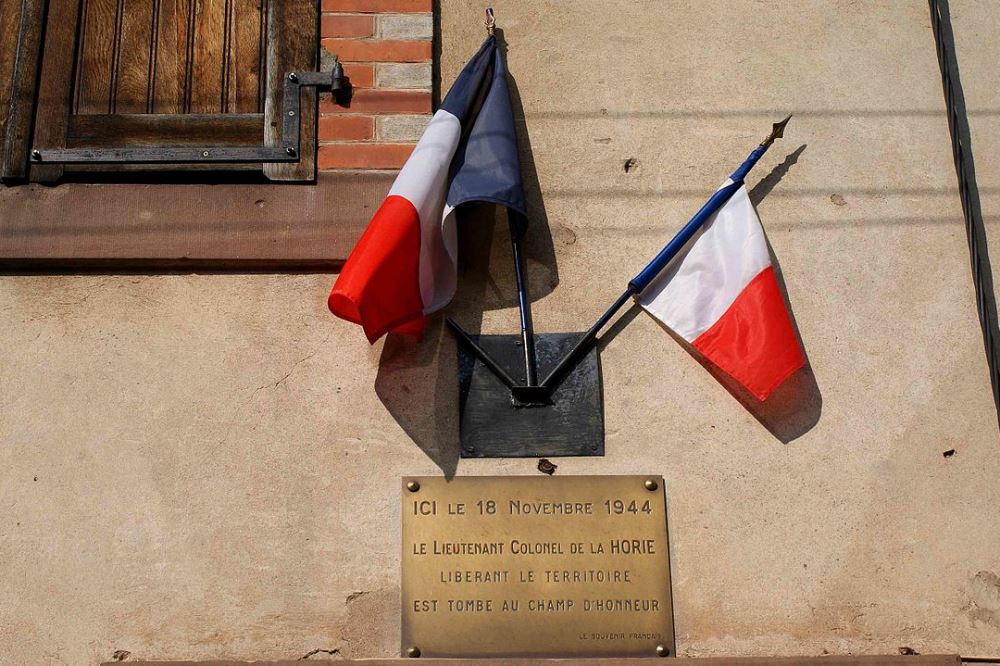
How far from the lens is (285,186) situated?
3.28 metres

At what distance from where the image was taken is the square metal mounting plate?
3070 mm

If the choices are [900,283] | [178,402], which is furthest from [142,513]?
[900,283]

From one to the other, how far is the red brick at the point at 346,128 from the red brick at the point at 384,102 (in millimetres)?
29

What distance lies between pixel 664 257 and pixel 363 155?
1.02 m

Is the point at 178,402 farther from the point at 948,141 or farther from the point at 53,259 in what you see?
the point at 948,141

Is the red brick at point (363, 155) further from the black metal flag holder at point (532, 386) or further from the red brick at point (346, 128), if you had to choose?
the black metal flag holder at point (532, 386)

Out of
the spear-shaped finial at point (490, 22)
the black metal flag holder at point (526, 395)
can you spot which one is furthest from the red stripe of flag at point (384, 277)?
the spear-shaped finial at point (490, 22)

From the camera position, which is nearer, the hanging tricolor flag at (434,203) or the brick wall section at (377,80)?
the hanging tricolor flag at (434,203)

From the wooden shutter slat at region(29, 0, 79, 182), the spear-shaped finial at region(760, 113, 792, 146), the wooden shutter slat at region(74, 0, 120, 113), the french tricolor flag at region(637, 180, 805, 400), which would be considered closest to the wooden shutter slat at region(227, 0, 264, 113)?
the wooden shutter slat at region(74, 0, 120, 113)

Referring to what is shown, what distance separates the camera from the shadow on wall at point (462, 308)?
311 centimetres

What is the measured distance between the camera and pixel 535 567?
2938 mm

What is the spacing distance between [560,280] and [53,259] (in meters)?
1.57

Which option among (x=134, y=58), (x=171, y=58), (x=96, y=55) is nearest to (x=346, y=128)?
(x=171, y=58)

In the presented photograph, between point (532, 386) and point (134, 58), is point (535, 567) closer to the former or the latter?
point (532, 386)
